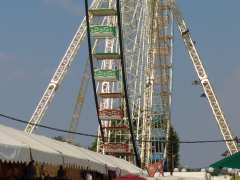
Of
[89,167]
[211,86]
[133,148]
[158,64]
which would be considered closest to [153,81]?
[158,64]

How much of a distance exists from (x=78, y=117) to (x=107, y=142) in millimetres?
13148

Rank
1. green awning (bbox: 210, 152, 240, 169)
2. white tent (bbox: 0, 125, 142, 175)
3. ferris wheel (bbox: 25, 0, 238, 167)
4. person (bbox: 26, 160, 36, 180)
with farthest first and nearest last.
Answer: ferris wheel (bbox: 25, 0, 238, 167) < person (bbox: 26, 160, 36, 180) < green awning (bbox: 210, 152, 240, 169) < white tent (bbox: 0, 125, 142, 175)

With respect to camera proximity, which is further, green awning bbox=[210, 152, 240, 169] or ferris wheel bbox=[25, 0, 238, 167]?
ferris wheel bbox=[25, 0, 238, 167]

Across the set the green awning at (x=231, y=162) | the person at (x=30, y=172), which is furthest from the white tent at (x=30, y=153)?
the green awning at (x=231, y=162)

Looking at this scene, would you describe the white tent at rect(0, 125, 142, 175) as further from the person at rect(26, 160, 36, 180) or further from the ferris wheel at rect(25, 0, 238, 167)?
the ferris wheel at rect(25, 0, 238, 167)

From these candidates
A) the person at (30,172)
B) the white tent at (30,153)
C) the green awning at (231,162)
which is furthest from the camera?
the person at (30,172)

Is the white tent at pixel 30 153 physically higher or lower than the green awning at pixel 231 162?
higher

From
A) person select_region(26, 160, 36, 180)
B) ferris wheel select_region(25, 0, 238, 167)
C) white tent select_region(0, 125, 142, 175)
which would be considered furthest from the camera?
ferris wheel select_region(25, 0, 238, 167)

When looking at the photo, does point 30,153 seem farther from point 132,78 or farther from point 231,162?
point 132,78

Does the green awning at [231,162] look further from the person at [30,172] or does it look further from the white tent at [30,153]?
the person at [30,172]

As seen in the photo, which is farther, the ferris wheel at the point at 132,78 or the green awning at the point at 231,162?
the ferris wheel at the point at 132,78

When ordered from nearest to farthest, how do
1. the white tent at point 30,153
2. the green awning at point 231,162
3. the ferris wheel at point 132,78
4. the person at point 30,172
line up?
the white tent at point 30,153 → the green awning at point 231,162 → the person at point 30,172 → the ferris wheel at point 132,78

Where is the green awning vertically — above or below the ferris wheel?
below

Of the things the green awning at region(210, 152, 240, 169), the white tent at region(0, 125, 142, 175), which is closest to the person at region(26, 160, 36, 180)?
the white tent at region(0, 125, 142, 175)
